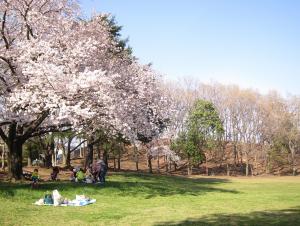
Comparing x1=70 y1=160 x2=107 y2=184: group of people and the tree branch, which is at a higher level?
the tree branch

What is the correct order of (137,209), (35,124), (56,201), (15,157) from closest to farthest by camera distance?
(137,209) < (56,201) < (35,124) < (15,157)

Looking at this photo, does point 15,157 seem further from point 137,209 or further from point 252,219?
point 252,219

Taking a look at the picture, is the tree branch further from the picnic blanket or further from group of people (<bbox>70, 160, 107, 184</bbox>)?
the picnic blanket

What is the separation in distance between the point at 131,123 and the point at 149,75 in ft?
24.1

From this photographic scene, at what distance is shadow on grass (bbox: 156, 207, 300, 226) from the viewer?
47.9 ft

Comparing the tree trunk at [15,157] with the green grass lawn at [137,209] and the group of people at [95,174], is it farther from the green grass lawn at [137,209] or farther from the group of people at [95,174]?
the group of people at [95,174]

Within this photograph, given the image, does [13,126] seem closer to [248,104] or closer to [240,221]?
[240,221]

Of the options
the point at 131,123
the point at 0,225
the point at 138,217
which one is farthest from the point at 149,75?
the point at 0,225

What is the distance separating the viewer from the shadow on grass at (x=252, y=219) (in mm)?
14602

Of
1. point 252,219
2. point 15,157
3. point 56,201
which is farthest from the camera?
point 15,157

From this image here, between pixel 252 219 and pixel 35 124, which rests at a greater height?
pixel 35 124

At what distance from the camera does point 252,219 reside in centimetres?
1549

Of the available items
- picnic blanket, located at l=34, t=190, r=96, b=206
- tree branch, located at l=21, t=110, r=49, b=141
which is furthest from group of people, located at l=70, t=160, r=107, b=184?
picnic blanket, located at l=34, t=190, r=96, b=206

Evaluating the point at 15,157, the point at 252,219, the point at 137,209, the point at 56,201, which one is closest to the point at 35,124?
the point at 15,157
